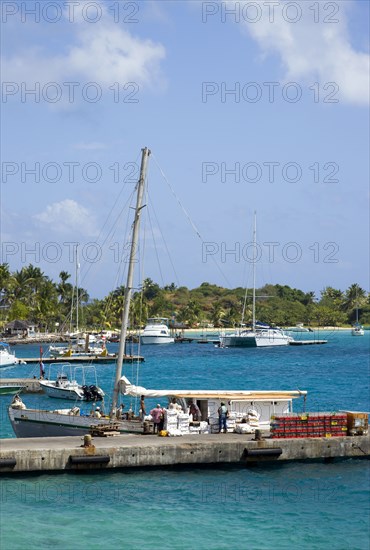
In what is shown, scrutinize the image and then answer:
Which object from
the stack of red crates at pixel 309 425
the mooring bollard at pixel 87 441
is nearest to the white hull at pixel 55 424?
the mooring bollard at pixel 87 441

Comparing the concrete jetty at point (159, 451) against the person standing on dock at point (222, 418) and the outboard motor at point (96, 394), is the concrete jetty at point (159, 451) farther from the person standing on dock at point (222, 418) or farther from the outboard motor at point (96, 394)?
the outboard motor at point (96, 394)

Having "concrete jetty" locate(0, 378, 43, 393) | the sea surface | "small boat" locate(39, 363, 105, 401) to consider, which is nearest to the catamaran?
the sea surface

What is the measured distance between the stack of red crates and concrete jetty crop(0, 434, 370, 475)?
0.52 metres

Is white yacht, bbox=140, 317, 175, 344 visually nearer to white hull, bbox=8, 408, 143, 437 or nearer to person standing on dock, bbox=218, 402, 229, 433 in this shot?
white hull, bbox=8, 408, 143, 437

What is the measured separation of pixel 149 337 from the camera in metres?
172

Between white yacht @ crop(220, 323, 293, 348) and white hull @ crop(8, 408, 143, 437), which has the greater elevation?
white yacht @ crop(220, 323, 293, 348)

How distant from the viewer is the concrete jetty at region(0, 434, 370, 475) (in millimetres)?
31406

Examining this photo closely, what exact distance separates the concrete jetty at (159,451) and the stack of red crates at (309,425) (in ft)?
1.72

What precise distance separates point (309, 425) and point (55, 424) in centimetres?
1182

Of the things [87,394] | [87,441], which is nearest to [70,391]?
[87,394]

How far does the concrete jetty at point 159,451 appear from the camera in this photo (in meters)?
31.4

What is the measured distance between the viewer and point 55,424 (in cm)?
3966

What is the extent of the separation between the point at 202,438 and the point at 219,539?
357 inches

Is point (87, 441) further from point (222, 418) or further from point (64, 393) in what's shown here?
point (64, 393)
